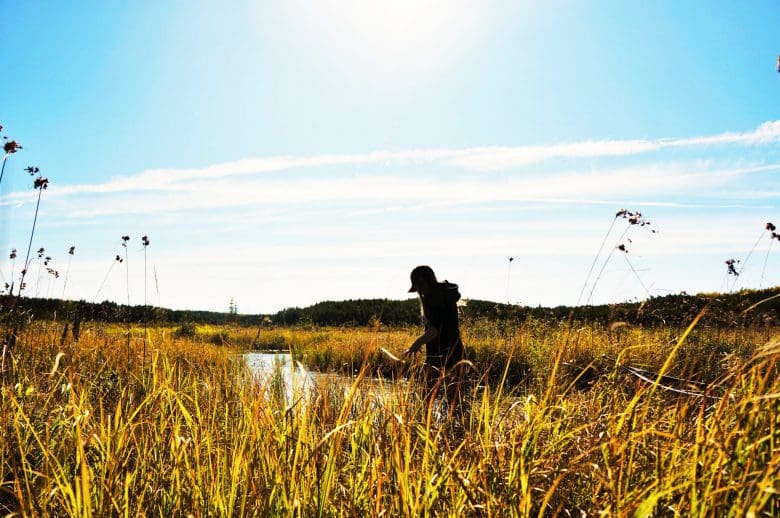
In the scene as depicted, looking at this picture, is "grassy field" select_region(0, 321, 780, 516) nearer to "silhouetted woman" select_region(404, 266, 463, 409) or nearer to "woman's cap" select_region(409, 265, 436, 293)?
"silhouetted woman" select_region(404, 266, 463, 409)

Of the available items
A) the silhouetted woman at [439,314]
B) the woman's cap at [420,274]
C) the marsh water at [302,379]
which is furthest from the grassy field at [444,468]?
the woman's cap at [420,274]

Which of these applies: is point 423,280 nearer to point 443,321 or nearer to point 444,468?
point 443,321

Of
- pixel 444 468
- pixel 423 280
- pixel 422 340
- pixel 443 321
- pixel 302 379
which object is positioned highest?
pixel 423 280

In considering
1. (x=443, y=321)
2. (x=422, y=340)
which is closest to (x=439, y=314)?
(x=443, y=321)

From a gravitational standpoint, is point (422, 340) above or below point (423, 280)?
below

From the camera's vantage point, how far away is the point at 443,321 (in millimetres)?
5391

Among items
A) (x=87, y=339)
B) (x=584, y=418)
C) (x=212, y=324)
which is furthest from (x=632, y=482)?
(x=212, y=324)

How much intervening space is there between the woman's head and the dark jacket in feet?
0.22

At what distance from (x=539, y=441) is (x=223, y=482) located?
5.13 ft

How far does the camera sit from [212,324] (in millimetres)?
25031

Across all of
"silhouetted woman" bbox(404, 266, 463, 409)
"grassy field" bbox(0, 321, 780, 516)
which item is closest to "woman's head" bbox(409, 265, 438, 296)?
"silhouetted woman" bbox(404, 266, 463, 409)

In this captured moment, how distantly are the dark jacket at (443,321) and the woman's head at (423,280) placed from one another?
68 mm

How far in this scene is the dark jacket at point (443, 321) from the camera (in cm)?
528

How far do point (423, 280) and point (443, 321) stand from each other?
19.0 inches
